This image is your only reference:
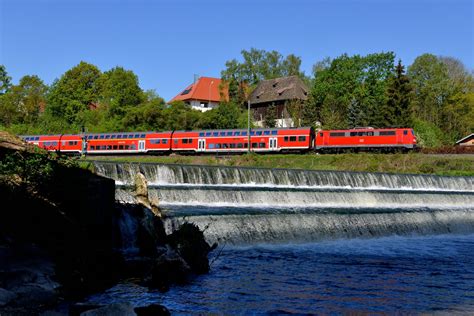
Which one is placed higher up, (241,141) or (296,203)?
(241,141)

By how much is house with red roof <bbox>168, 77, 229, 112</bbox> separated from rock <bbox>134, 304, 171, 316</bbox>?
96.7 meters

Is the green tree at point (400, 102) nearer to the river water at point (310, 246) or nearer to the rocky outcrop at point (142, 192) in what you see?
the river water at point (310, 246)

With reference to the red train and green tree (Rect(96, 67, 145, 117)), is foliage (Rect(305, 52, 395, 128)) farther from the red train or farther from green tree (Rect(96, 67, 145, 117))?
green tree (Rect(96, 67, 145, 117))

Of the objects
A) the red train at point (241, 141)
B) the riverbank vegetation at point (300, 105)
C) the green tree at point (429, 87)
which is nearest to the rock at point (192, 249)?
the red train at point (241, 141)

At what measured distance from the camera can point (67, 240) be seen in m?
13.6

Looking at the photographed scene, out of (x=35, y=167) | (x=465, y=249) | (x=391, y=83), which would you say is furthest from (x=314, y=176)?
(x=391, y=83)

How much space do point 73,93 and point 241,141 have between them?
47.6 meters

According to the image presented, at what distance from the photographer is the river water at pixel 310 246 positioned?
12.3m

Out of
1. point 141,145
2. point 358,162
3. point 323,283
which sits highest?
point 141,145

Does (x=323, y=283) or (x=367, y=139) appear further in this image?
(x=367, y=139)

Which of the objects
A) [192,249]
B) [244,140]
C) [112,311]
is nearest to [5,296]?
[112,311]

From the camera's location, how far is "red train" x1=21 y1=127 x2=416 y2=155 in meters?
57.5

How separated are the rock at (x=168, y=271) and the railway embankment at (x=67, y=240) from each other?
0.03 metres

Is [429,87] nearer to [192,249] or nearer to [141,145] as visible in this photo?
[141,145]
